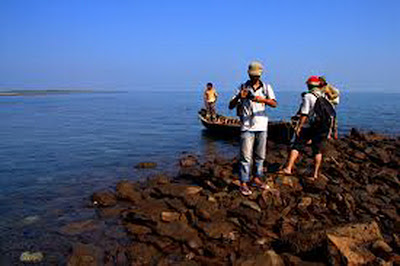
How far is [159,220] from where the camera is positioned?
7.16m

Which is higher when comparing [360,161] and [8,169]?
[360,161]

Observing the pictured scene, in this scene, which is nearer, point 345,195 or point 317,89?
point 345,195

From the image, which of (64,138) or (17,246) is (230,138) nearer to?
(64,138)

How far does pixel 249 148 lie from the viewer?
7.30 meters

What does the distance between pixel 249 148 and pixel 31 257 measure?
4786 millimetres

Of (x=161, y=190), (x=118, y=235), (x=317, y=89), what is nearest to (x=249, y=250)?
(x=118, y=235)

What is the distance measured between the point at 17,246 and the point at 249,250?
4.63 meters

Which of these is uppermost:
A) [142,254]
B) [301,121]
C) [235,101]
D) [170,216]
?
[235,101]

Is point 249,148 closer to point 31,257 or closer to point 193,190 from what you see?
point 193,190

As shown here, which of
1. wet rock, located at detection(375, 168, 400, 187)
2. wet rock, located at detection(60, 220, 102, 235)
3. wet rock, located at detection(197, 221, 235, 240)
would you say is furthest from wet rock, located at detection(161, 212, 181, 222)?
wet rock, located at detection(375, 168, 400, 187)

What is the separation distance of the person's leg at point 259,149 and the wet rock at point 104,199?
398 cm

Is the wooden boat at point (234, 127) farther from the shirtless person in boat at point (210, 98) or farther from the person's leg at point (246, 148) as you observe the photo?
the person's leg at point (246, 148)

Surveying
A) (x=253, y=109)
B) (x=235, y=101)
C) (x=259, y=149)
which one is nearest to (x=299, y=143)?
(x=259, y=149)

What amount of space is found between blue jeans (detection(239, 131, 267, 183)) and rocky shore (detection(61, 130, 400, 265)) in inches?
24.2
